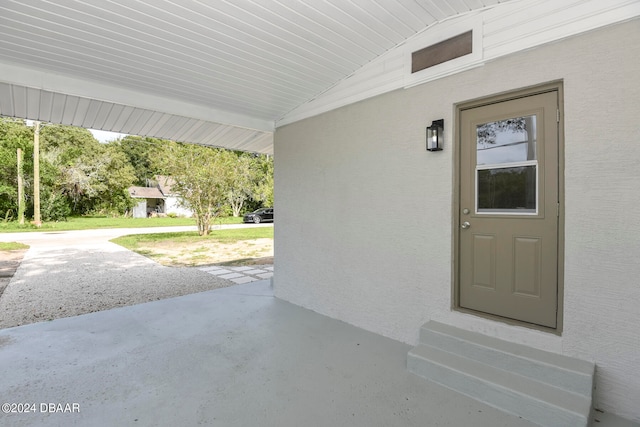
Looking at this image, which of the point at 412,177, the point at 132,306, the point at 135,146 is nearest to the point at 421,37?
the point at 412,177

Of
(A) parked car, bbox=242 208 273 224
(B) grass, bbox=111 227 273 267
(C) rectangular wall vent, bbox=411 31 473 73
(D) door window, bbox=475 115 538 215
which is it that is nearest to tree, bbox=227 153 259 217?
(A) parked car, bbox=242 208 273 224

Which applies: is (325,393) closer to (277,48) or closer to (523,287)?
(523,287)

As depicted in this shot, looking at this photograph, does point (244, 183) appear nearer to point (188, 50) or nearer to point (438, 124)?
point (188, 50)

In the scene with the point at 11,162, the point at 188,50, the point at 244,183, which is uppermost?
the point at 11,162

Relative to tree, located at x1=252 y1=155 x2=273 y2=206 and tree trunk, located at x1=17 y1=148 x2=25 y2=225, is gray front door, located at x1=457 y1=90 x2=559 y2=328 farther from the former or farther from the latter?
tree trunk, located at x1=17 y1=148 x2=25 y2=225

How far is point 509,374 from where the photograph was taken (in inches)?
90.6

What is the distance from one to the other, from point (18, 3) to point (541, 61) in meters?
3.73

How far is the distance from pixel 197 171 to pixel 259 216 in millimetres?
7996

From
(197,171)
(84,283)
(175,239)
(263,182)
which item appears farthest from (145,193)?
(84,283)

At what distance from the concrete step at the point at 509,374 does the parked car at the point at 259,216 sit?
56.1 ft

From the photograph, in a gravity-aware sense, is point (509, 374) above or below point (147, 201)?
below

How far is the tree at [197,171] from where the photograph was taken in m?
11.6

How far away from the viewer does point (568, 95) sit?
225cm

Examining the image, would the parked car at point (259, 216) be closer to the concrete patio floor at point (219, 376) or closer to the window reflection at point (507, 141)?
the concrete patio floor at point (219, 376)
